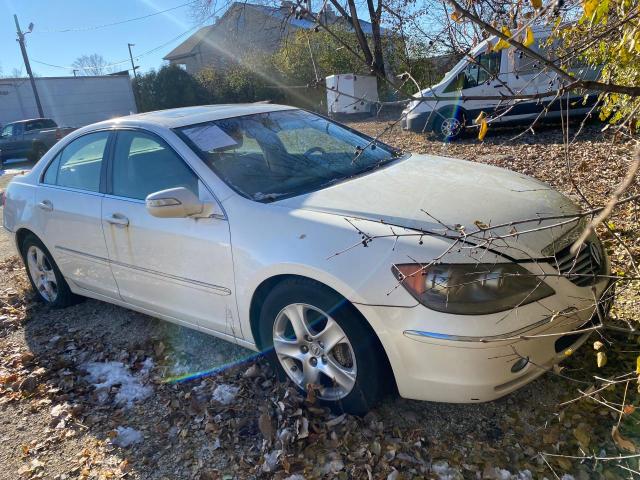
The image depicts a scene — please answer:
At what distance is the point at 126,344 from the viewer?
398 cm

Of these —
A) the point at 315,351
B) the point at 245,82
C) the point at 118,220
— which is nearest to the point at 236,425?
the point at 315,351

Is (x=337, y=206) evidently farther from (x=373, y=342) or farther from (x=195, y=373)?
(x=195, y=373)

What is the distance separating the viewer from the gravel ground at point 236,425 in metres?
2.53

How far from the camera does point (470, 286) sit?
238 cm

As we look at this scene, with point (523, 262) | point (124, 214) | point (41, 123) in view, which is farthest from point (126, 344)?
point (41, 123)

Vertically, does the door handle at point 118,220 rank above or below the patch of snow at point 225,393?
above

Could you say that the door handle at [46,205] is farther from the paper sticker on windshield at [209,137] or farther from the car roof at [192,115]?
the paper sticker on windshield at [209,137]

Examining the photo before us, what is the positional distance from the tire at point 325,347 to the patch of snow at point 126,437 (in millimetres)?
863

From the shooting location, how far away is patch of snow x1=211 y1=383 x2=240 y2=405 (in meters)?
3.12

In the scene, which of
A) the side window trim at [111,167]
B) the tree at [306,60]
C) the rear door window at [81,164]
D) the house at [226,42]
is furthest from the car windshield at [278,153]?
the house at [226,42]

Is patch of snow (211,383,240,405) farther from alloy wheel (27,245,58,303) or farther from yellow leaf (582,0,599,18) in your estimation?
yellow leaf (582,0,599,18)

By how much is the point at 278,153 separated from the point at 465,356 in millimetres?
1888

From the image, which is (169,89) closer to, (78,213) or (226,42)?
(226,42)

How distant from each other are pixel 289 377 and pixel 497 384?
3.85 ft
